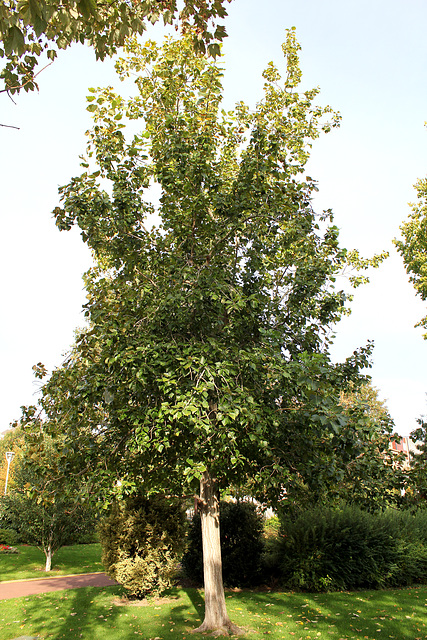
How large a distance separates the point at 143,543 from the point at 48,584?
4864mm

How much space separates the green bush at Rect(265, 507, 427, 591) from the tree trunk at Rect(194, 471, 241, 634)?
4535 millimetres

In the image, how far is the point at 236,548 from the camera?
12188mm

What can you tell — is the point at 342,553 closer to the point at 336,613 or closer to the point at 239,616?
the point at 336,613

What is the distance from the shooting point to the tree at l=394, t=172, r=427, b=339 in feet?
74.7

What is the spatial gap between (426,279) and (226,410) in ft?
62.6

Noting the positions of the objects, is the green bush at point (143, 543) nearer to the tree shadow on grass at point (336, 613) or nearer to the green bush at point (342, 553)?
the tree shadow on grass at point (336, 613)

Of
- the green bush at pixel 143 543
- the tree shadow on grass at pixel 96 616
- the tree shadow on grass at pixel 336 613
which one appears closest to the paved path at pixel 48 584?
the tree shadow on grass at pixel 96 616

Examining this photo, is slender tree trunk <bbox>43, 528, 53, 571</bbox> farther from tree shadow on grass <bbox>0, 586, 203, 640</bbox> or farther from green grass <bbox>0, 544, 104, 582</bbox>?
tree shadow on grass <bbox>0, 586, 203, 640</bbox>

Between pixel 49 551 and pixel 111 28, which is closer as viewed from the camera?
pixel 111 28

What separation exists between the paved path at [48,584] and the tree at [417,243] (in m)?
18.2

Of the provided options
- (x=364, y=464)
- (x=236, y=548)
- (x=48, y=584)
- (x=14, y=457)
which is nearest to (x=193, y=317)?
(x=364, y=464)

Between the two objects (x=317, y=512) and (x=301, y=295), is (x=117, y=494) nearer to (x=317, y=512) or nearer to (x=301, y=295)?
(x=301, y=295)

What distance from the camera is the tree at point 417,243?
2278 centimetres

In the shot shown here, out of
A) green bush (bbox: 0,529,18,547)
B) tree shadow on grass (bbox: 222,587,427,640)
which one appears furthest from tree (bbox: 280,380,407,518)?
green bush (bbox: 0,529,18,547)
